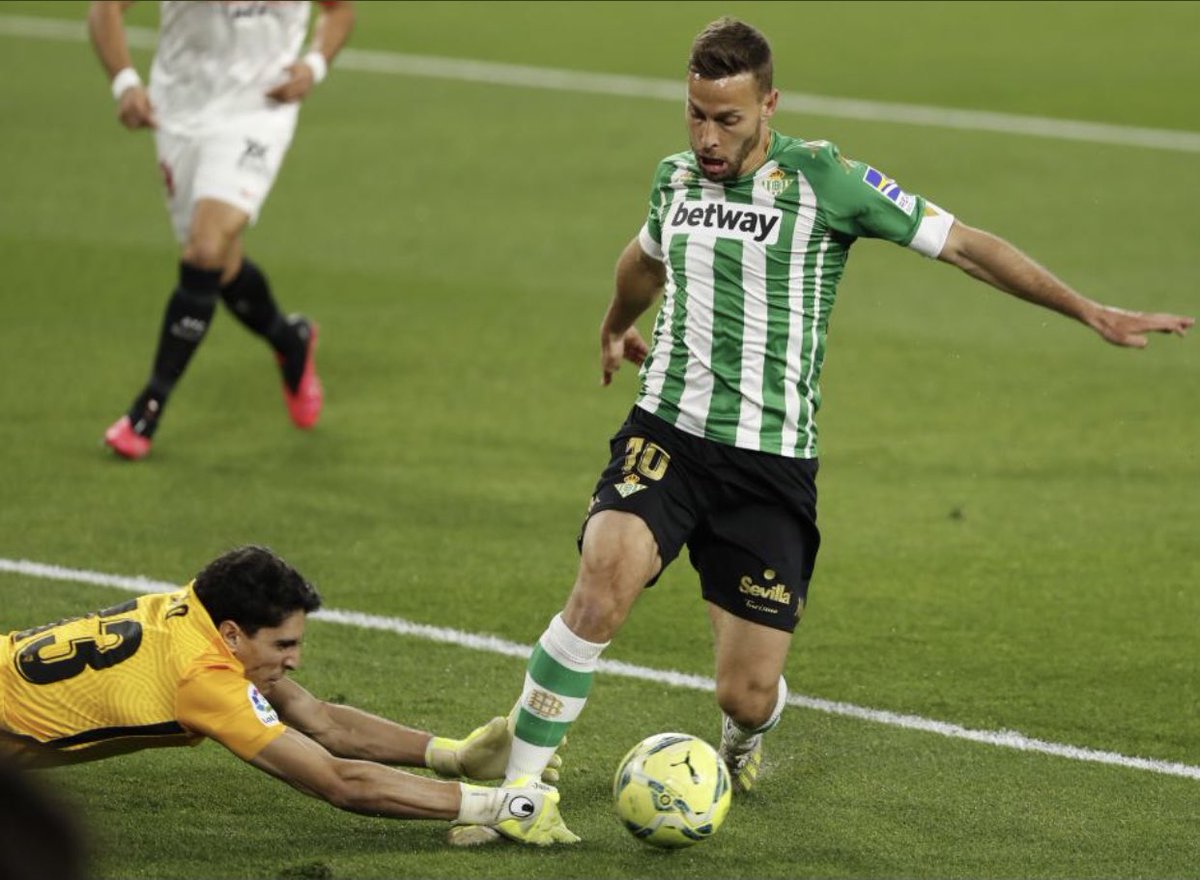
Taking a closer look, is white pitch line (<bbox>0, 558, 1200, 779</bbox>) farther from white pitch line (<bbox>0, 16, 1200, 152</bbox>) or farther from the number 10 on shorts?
white pitch line (<bbox>0, 16, 1200, 152</bbox>)

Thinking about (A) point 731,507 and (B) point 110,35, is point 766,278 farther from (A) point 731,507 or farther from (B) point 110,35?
(B) point 110,35

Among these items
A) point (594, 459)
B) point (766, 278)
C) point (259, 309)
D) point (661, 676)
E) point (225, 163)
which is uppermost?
point (766, 278)

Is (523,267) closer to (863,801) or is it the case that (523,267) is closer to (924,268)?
(924,268)

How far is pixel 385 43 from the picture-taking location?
20391 mm

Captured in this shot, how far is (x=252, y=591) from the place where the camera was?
5.17 m

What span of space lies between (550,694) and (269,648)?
0.81 metres

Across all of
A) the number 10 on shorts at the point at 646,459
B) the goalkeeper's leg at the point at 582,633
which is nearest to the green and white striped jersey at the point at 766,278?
the number 10 on shorts at the point at 646,459

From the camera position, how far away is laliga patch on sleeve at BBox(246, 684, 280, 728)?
514 cm

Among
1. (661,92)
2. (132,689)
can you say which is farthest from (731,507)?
(661,92)

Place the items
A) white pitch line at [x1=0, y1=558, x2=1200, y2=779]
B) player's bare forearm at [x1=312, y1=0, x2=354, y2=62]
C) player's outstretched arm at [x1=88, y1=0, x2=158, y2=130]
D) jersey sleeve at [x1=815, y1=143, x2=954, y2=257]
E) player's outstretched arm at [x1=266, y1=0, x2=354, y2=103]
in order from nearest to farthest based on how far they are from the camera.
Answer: jersey sleeve at [x1=815, y1=143, x2=954, y2=257]
white pitch line at [x1=0, y1=558, x2=1200, y2=779]
player's outstretched arm at [x1=88, y1=0, x2=158, y2=130]
player's outstretched arm at [x1=266, y1=0, x2=354, y2=103]
player's bare forearm at [x1=312, y1=0, x2=354, y2=62]

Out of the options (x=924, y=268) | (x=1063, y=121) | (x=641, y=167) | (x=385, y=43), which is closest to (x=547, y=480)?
(x=924, y=268)

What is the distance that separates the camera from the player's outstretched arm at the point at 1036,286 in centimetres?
549

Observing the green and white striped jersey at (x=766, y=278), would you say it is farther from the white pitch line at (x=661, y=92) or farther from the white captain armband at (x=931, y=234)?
the white pitch line at (x=661, y=92)

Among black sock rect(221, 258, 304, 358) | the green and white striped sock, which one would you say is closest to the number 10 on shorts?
the green and white striped sock
